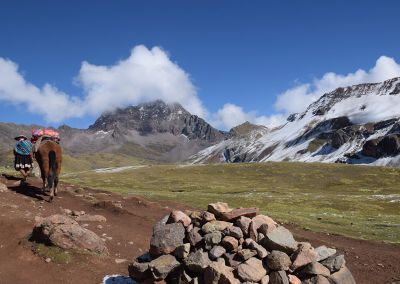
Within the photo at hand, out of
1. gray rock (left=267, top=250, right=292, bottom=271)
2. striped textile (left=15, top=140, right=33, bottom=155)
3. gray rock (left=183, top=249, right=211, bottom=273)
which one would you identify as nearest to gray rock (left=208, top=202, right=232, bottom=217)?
gray rock (left=183, top=249, right=211, bottom=273)

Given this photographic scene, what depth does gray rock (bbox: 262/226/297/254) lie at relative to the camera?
16.6 meters

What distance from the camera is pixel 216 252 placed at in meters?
16.8

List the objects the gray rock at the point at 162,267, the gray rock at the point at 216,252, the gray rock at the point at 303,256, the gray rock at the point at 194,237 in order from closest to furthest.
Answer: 1. the gray rock at the point at 303,256
2. the gray rock at the point at 216,252
3. the gray rock at the point at 162,267
4. the gray rock at the point at 194,237

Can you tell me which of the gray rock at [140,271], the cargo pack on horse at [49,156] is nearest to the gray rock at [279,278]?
the gray rock at [140,271]

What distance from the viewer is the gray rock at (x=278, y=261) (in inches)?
637

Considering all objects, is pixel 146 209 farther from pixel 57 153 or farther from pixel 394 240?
pixel 394 240

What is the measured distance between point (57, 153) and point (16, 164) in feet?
21.5

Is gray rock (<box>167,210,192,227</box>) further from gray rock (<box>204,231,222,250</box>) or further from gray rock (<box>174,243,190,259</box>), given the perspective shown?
gray rock (<box>204,231,222,250</box>)

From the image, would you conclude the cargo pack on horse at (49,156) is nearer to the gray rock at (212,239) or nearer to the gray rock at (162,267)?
the gray rock at (162,267)

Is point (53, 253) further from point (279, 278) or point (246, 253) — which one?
point (279, 278)

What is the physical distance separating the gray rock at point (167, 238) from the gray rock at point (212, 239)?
1.11m

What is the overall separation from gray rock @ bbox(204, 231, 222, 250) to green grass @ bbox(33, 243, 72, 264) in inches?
247

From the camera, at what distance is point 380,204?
3376 inches

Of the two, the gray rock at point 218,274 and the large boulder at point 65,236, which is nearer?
the gray rock at point 218,274
